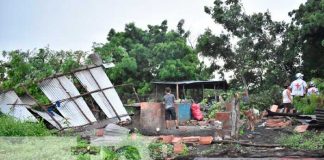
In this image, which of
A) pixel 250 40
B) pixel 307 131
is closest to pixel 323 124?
pixel 307 131

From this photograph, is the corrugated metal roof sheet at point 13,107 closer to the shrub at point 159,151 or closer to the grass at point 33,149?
the grass at point 33,149

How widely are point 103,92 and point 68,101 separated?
1.79m

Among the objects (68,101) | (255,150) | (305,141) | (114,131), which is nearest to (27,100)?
(68,101)

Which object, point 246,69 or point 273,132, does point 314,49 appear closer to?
point 246,69

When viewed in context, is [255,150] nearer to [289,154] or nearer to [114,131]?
[289,154]

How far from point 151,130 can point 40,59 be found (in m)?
8.11

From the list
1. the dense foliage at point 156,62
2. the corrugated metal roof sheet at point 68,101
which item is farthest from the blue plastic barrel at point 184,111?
the dense foliage at point 156,62

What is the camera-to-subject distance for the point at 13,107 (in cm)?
1602

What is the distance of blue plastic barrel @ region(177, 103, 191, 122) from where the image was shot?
1844 centimetres

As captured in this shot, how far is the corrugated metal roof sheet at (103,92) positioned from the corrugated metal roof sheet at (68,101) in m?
0.61

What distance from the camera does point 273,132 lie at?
Result: 12.4 meters

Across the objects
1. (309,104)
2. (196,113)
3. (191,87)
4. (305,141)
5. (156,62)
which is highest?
(156,62)

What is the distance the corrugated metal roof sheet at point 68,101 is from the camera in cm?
1659

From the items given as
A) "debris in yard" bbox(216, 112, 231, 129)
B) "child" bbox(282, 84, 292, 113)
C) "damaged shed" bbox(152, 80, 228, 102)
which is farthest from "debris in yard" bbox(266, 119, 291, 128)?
"damaged shed" bbox(152, 80, 228, 102)
